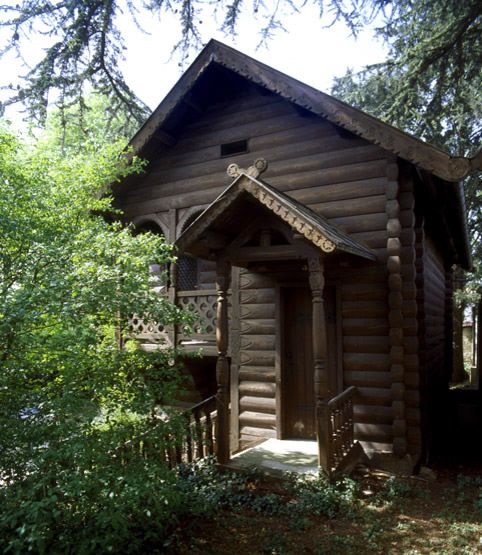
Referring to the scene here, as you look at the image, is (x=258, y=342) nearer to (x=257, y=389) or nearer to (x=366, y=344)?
(x=257, y=389)

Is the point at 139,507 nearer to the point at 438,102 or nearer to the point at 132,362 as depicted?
the point at 132,362

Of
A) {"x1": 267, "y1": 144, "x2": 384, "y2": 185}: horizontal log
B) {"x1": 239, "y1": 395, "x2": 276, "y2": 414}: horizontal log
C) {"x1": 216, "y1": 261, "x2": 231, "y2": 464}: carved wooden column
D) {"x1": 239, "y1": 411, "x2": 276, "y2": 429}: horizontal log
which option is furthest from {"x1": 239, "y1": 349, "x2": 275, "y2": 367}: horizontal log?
{"x1": 267, "y1": 144, "x2": 384, "y2": 185}: horizontal log

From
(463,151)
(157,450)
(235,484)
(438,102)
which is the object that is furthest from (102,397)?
(463,151)

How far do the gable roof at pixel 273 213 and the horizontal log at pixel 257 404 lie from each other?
328cm

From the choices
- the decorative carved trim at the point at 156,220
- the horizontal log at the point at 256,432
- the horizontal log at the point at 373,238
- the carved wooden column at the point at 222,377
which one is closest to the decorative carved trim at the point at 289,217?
the carved wooden column at the point at 222,377

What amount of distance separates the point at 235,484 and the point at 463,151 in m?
10.8

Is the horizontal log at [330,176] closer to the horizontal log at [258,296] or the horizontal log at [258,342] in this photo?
the horizontal log at [258,296]

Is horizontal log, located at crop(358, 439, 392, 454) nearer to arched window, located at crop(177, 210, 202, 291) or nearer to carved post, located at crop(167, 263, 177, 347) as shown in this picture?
carved post, located at crop(167, 263, 177, 347)

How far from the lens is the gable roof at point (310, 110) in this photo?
6.58 metres

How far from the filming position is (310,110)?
7926 mm

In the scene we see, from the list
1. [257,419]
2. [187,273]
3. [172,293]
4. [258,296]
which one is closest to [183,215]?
[187,273]

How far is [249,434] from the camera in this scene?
27.8ft

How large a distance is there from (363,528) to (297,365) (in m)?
3.47

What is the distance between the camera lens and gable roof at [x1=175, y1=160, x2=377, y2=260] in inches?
228
